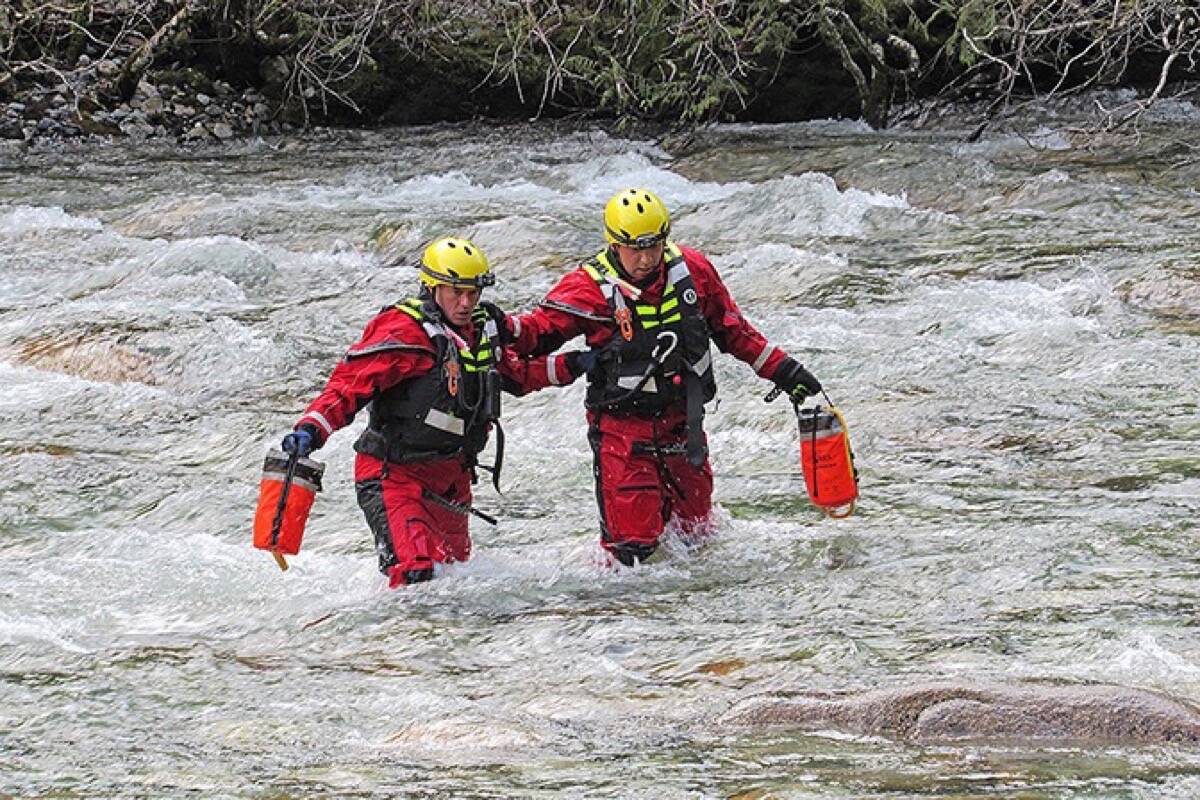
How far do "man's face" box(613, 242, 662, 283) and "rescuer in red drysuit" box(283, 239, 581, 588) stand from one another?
1.45 feet

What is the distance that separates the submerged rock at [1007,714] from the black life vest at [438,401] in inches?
97.3

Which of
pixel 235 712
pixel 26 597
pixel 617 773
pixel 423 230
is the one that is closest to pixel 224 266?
pixel 423 230

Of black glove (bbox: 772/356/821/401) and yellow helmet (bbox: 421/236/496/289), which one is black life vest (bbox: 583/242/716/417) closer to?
black glove (bbox: 772/356/821/401)

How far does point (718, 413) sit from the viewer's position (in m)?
9.36

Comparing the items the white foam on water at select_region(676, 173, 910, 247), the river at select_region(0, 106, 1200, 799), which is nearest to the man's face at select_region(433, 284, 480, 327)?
the river at select_region(0, 106, 1200, 799)

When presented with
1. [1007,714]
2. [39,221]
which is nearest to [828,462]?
[1007,714]

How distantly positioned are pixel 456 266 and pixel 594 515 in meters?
1.84

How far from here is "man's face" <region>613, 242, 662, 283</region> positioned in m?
7.05

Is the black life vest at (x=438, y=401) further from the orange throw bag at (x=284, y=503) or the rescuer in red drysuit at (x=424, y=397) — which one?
the orange throw bag at (x=284, y=503)

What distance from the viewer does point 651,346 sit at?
23.1 feet

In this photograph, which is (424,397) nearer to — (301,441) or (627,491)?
(301,441)

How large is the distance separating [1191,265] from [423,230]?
20.5 ft

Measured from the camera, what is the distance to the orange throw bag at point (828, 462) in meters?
7.14

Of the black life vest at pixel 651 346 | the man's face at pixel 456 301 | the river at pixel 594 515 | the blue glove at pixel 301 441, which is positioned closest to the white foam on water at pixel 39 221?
the river at pixel 594 515
